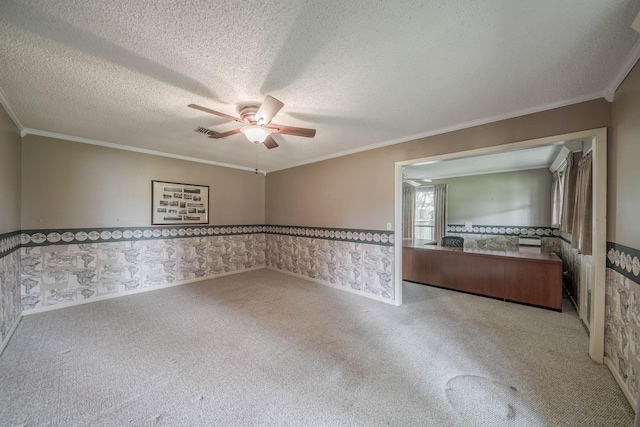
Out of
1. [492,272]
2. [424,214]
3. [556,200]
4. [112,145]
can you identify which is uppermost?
[112,145]

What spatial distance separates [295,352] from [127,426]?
1.19 m

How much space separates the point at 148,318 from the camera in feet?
9.37

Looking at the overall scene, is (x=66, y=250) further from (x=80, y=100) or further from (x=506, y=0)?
(x=506, y=0)

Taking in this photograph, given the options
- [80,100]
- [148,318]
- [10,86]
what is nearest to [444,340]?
[148,318]

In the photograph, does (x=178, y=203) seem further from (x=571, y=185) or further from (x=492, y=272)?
(x=571, y=185)

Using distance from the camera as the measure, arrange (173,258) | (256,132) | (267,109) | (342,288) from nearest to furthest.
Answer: (267,109), (256,132), (342,288), (173,258)

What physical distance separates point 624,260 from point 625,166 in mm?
682

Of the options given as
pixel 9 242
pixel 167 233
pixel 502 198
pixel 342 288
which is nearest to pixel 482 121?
pixel 342 288

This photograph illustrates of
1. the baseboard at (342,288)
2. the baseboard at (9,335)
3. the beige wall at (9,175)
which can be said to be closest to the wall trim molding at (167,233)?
the beige wall at (9,175)

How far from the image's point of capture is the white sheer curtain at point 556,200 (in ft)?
14.7

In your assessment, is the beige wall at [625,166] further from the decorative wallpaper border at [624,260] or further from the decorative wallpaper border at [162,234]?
the decorative wallpaper border at [162,234]

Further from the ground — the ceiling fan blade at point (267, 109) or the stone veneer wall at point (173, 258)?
the ceiling fan blade at point (267, 109)

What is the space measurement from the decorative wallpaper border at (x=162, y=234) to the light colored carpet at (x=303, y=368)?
3.07 feet

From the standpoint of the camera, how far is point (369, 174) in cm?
372
